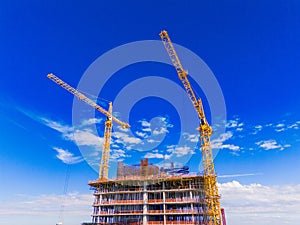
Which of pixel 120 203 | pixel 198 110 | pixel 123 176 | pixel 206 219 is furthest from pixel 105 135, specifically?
pixel 206 219

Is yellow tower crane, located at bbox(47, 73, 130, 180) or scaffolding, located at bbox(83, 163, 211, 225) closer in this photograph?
scaffolding, located at bbox(83, 163, 211, 225)

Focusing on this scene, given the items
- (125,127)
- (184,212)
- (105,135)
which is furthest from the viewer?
(125,127)

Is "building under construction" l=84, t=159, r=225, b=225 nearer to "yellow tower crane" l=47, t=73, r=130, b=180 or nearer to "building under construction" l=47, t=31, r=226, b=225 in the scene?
"building under construction" l=47, t=31, r=226, b=225

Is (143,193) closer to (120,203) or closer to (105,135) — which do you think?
(120,203)

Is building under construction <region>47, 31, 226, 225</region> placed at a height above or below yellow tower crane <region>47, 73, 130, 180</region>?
below

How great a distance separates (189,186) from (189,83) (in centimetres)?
2919

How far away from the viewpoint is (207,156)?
59.8 metres

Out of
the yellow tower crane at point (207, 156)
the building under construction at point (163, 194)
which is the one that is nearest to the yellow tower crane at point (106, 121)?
the building under construction at point (163, 194)

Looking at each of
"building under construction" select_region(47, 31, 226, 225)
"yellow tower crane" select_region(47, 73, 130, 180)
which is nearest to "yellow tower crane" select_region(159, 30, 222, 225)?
"building under construction" select_region(47, 31, 226, 225)

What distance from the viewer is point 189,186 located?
54.9 meters

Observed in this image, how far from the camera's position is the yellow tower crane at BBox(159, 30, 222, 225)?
52.6m

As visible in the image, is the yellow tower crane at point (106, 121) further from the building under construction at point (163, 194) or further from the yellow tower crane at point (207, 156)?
the yellow tower crane at point (207, 156)

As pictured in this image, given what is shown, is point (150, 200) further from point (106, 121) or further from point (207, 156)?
point (106, 121)

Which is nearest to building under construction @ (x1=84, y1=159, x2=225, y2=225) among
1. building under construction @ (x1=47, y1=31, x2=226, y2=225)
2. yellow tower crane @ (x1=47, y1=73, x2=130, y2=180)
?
building under construction @ (x1=47, y1=31, x2=226, y2=225)
